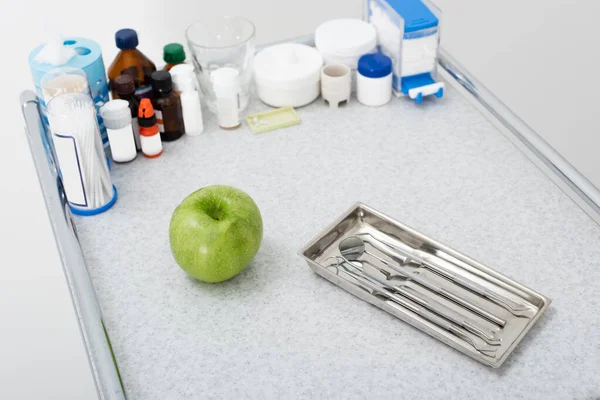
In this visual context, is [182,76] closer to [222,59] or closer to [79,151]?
[222,59]

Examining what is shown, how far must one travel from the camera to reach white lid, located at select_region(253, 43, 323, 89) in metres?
1.65

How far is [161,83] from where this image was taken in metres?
1.50

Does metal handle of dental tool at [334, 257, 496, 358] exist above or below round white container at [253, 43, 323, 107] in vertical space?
below

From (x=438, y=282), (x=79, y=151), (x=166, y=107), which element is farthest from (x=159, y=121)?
(x=438, y=282)

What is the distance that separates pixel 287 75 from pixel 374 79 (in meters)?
0.18

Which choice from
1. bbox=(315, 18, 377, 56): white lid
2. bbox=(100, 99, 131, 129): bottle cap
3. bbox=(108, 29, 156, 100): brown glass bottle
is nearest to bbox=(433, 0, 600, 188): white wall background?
bbox=(315, 18, 377, 56): white lid

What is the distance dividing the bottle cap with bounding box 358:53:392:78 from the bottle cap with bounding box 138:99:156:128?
1.44ft

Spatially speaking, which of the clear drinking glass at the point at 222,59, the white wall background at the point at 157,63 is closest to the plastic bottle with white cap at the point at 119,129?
the clear drinking glass at the point at 222,59

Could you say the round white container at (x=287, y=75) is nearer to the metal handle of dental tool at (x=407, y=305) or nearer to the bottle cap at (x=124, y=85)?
the bottle cap at (x=124, y=85)

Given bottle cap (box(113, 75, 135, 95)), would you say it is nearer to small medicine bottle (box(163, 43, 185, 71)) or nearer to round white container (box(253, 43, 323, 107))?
small medicine bottle (box(163, 43, 185, 71))

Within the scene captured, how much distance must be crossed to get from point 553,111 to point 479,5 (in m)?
0.38

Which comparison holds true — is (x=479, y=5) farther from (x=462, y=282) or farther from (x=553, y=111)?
(x=462, y=282)

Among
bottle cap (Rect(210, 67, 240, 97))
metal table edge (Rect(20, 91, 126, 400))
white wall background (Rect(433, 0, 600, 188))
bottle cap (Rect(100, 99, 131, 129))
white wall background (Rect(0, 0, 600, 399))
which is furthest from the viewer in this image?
white wall background (Rect(433, 0, 600, 188))

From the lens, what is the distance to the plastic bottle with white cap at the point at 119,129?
1.46m
